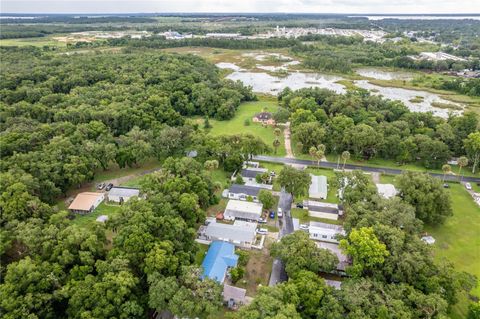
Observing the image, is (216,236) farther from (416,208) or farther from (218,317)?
(416,208)

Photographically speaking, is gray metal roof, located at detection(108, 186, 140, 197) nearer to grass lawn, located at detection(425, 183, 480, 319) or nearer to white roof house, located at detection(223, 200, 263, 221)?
white roof house, located at detection(223, 200, 263, 221)

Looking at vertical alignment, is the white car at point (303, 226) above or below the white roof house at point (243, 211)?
below

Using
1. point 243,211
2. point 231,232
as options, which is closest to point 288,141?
point 243,211

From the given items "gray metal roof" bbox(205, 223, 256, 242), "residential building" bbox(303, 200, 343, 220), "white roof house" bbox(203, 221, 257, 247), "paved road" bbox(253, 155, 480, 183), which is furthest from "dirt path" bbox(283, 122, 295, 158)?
"gray metal roof" bbox(205, 223, 256, 242)

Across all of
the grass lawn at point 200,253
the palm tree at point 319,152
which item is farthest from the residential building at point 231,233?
the palm tree at point 319,152

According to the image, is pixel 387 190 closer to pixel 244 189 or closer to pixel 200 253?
pixel 244 189

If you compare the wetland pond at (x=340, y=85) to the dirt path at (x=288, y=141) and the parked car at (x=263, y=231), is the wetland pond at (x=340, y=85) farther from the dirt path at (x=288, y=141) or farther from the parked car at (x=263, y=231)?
the parked car at (x=263, y=231)
